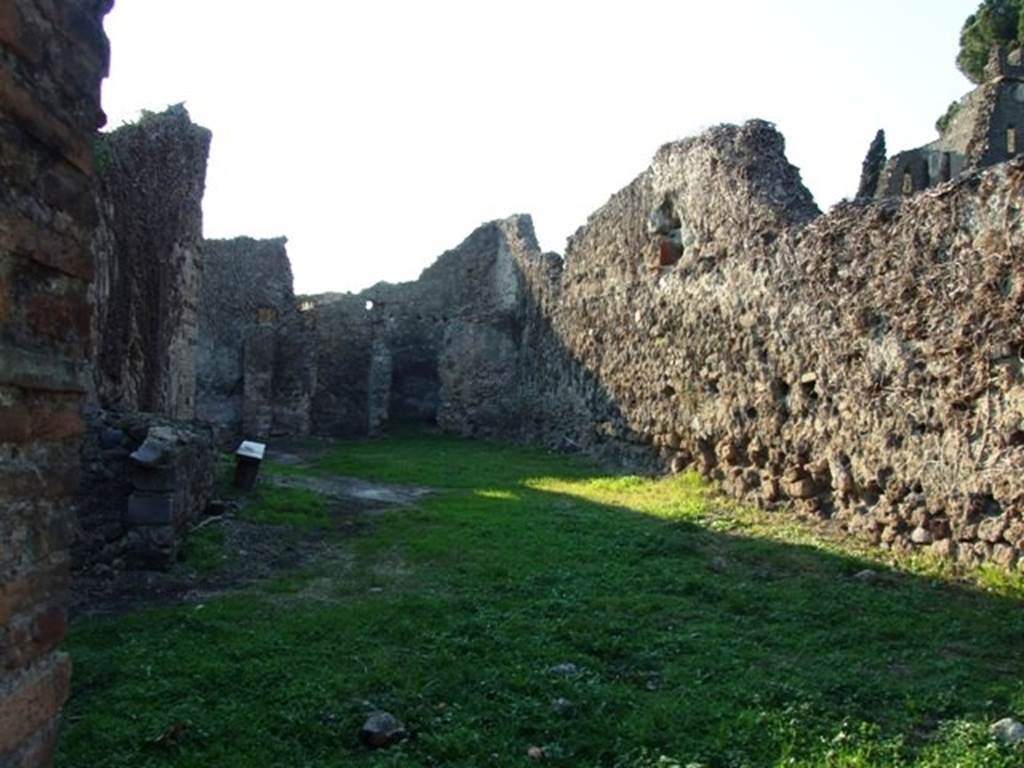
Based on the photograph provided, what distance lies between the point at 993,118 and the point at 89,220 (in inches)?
896

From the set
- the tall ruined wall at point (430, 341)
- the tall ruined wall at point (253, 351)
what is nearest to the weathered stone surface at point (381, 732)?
the tall ruined wall at point (430, 341)

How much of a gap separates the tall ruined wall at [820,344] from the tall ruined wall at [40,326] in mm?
5153

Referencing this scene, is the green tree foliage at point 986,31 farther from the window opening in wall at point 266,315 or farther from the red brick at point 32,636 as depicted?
the red brick at point 32,636

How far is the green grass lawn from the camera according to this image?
12.4 ft

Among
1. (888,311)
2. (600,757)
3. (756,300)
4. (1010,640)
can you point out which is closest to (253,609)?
(600,757)

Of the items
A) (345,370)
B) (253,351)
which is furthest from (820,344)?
(345,370)

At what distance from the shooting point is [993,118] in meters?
21.4

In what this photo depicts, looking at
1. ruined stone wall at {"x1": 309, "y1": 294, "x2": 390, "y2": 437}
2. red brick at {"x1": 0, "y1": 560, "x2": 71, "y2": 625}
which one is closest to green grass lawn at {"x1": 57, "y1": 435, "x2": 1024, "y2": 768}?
red brick at {"x1": 0, "y1": 560, "x2": 71, "y2": 625}

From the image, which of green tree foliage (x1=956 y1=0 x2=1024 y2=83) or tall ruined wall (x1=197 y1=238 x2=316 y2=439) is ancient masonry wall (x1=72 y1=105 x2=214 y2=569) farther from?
green tree foliage (x1=956 y1=0 x2=1024 y2=83)

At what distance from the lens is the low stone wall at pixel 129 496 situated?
6.37 m

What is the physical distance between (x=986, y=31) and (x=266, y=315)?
2718 cm

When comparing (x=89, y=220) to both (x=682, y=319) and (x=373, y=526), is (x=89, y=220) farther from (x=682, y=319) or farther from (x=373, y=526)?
(x=682, y=319)

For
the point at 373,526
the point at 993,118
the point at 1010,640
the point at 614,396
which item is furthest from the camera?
the point at 993,118

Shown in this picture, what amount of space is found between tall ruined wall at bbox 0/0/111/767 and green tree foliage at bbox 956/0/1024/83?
113 ft
